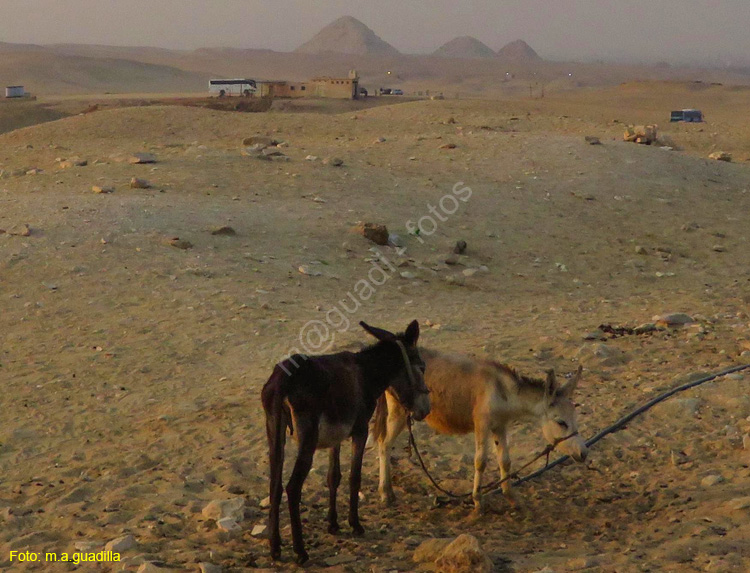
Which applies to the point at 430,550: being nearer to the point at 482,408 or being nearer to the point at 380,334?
the point at 482,408

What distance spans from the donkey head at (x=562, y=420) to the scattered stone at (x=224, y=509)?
7.40ft

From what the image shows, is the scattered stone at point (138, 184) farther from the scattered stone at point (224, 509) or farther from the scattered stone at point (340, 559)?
the scattered stone at point (340, 559)

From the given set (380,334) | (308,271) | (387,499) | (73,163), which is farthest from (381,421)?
(73,163)

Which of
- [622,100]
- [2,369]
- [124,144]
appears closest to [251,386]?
[2,369]

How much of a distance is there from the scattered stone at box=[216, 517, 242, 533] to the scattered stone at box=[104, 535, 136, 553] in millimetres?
578

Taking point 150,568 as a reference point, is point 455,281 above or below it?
above

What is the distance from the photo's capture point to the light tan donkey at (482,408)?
6.41 meters

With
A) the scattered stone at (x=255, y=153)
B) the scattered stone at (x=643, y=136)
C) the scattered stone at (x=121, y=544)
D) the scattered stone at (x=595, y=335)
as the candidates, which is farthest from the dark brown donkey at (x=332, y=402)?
the scattered stone at (x=643, y=136)

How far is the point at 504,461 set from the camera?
669 cm

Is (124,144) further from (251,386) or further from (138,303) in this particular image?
(251,386)

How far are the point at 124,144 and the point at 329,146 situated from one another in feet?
17.2

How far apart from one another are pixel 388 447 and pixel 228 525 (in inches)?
56.1

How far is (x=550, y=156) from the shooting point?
799 inches

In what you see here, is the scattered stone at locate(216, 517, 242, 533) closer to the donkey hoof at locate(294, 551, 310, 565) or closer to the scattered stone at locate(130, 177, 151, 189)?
the donkey hoof at locate(294, 551, 310, 565)
